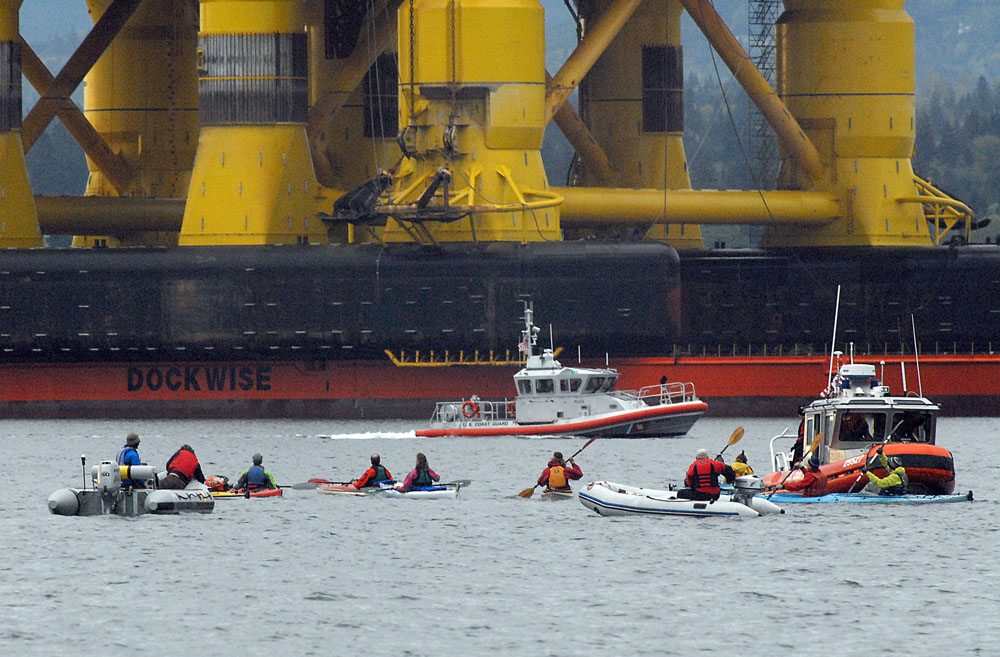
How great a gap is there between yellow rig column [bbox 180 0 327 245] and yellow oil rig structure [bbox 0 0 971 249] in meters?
0.08

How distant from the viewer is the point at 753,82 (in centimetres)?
9975

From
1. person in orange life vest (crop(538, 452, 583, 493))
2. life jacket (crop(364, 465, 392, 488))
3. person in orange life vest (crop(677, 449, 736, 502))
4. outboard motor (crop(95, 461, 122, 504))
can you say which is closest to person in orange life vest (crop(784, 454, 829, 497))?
person in orange life vest (crop(677, 449, 736, 502))

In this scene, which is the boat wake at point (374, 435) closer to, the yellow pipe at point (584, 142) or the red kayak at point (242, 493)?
the red kayak at point (242, 493)

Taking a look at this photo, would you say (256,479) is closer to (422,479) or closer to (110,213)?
(422,479)

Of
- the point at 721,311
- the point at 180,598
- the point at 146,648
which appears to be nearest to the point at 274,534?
the point at 180,598

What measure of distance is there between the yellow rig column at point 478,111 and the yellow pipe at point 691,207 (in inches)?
121

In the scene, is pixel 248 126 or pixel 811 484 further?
pixel 248 126

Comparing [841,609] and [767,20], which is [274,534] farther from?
[767,20]

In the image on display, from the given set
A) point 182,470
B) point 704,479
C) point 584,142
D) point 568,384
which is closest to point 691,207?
point 584,142

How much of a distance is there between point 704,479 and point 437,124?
38203mm

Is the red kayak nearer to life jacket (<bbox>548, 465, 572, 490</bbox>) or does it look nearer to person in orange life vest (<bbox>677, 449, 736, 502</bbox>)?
life jacket (<bbox>548, 465, 572, 490</bbox>)

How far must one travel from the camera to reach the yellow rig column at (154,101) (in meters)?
111

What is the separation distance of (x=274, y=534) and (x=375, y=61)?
47.8 m

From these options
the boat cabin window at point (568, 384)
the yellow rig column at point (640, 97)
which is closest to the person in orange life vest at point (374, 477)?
the boat cabin window at point (568, 384)
